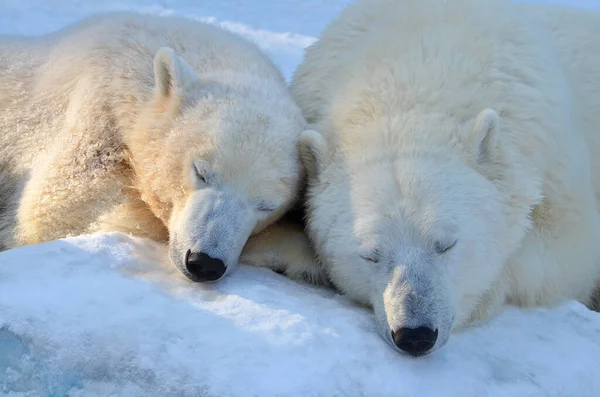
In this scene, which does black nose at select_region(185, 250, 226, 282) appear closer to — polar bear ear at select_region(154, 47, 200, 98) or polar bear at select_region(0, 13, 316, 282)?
polar bear at select_region(0, 13, 316, 282)

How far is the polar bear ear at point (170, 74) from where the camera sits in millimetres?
3670

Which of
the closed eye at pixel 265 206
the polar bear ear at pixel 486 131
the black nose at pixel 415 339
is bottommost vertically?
the black nose at pixel 415 339

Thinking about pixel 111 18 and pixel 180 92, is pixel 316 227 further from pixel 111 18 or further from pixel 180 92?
pixel 111 18

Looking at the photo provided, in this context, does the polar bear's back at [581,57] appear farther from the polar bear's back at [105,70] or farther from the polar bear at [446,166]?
the polar bear's back at [105,70]

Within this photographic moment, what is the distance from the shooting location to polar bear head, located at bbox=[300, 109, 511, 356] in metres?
2.91

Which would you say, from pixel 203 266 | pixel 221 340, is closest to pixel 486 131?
pixel 203 266

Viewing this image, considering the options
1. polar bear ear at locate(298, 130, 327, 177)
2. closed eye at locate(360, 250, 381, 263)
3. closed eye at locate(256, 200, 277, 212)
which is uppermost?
polar bear ear at locate(298, 130, 327, 177)

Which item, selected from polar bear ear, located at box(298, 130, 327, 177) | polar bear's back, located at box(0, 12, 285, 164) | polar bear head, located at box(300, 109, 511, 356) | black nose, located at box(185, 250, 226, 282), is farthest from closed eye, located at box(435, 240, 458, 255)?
polar bear's back, located at box(0, 12, 285, 164)

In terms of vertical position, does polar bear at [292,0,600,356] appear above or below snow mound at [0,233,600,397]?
above

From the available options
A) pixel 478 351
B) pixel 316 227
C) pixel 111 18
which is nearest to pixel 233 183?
pixel 316 227

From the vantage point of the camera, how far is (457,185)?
10.3 feet

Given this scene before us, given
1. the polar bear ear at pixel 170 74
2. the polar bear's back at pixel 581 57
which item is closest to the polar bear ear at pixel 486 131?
the polar bear's back at pixel 581 57

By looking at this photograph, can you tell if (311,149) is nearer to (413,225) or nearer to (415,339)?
(413,225)

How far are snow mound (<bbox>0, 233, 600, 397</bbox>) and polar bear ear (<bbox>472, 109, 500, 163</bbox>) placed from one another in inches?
26.3
